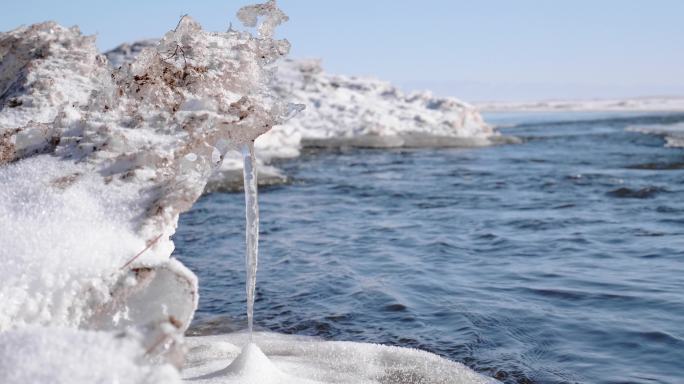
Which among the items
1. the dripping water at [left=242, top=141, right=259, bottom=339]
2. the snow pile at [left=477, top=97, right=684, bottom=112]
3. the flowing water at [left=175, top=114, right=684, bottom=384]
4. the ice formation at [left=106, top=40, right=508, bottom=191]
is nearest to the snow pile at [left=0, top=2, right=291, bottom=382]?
the dripping water at [left=242, top=141, right=259, bottom=339]

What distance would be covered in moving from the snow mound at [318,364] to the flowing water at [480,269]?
33cm

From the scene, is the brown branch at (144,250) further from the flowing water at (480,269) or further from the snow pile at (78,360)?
the flowing water at (480,269)

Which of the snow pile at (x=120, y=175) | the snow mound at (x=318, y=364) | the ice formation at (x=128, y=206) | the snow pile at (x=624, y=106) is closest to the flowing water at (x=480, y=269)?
the snow mound at (x=318, y=364)

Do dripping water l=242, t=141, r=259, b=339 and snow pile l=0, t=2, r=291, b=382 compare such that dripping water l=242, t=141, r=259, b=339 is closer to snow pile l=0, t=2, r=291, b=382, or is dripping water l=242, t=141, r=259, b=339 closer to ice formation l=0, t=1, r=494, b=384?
ice formation l=0, t=1, r=494, b=384

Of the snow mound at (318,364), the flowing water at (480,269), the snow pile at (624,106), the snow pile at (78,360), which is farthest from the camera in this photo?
the snow pile at (624,106)

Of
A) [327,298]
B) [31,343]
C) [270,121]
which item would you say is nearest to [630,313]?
[327,298]

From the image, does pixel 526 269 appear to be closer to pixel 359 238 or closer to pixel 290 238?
pixel 359 238

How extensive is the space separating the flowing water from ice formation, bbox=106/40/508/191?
A: 7.95m

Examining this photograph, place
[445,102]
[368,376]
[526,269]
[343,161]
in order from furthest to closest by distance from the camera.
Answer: [445,102]
[343,161]
[526,269]
[368,376]

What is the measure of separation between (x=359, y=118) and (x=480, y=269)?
18954 mm

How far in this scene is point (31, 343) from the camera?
2.15 m

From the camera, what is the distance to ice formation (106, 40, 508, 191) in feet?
76.2

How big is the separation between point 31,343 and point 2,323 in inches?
7.4

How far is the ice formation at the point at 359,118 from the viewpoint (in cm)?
2322
